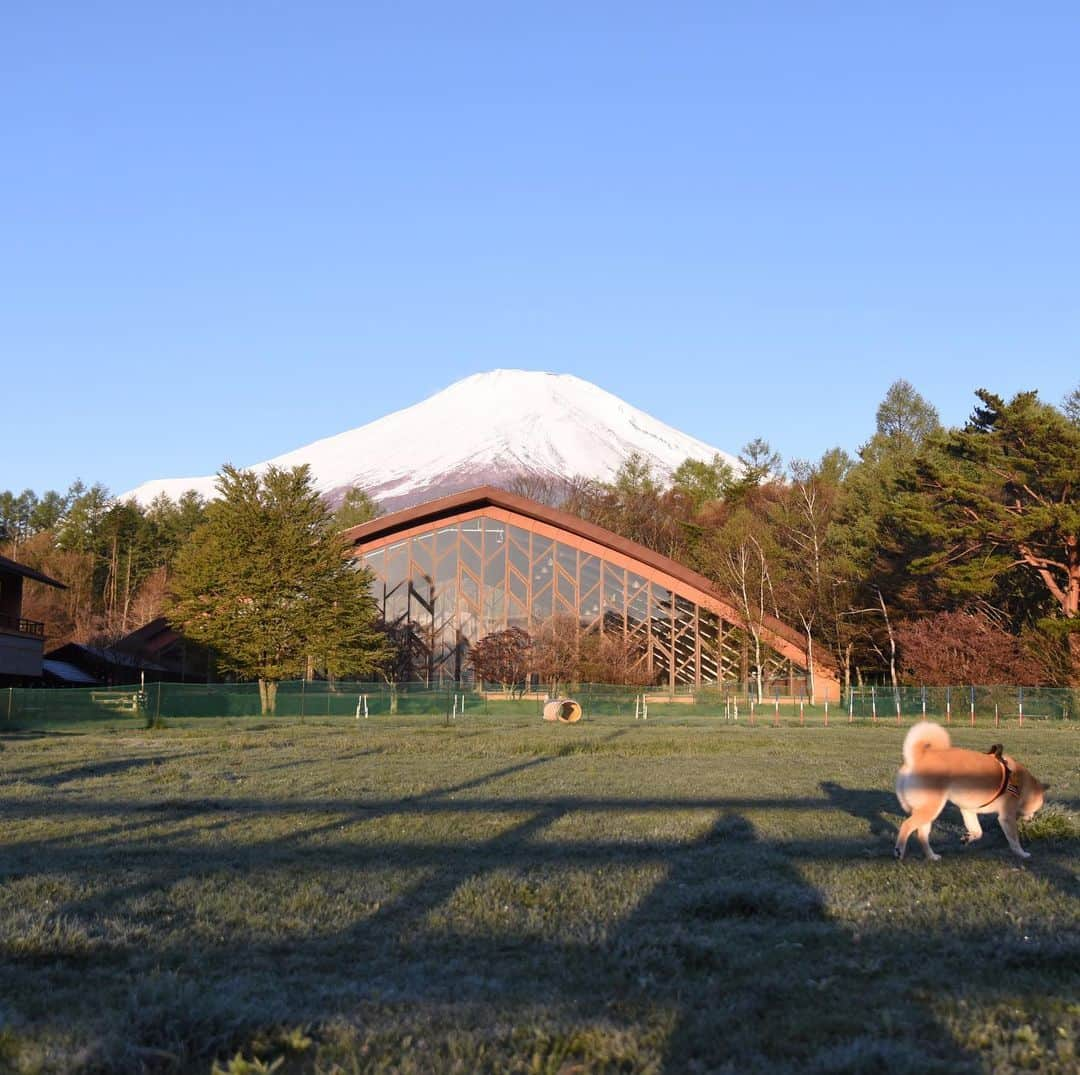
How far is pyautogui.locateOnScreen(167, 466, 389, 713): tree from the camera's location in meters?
45.5

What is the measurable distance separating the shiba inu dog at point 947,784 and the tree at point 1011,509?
119 ft

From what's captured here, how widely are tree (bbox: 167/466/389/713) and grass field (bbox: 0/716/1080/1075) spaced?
32.2 m

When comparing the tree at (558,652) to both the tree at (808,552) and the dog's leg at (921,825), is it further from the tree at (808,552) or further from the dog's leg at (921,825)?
the dog's leg at (921,825)

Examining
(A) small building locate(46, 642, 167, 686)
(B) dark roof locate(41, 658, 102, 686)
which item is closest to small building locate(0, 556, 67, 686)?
(B) dark roof locate(41, 658, 102, 686)

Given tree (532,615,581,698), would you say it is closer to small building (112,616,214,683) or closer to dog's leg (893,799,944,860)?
small building (112,616,214,683)

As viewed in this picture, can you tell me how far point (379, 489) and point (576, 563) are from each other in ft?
284

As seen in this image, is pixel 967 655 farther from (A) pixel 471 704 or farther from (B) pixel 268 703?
(B) pixel 268 703

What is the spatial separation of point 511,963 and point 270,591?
136ft

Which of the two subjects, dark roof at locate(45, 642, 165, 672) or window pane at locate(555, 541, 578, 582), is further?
window pane at locate(555, 541, 578, 582)

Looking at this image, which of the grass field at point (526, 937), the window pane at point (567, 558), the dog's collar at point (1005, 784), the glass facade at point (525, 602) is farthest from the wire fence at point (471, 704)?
the dog's collar at point (1005, 784)

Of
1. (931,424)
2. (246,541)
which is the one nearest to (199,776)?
(246,541)

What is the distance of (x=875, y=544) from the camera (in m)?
55.3

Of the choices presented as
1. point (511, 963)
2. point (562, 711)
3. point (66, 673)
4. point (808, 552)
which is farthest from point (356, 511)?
point (511, 963)

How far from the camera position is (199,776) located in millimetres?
16562
